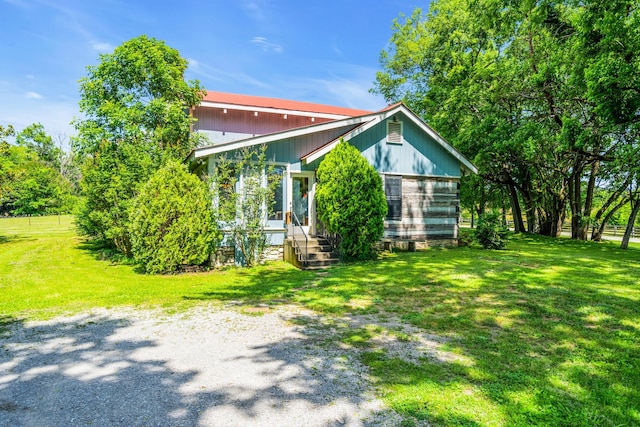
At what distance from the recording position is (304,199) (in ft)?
41.6

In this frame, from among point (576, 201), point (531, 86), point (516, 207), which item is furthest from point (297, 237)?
point (516, 207)

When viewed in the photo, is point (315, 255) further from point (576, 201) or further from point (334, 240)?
point (576, 201)

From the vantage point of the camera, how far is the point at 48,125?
178 ft

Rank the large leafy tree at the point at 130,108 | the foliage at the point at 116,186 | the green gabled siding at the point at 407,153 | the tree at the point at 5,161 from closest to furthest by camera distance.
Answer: the foliage at the point at 116,186 < the large leafy tree at the point at 130,108 < the green gabled siding at the point at 407,153 < the tree at the point at 5,161

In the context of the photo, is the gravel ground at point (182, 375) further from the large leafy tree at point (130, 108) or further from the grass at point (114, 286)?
the large leafy tree at point (130, 108)

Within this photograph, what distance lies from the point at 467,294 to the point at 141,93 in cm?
1494

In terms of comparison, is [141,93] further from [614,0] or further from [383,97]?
[383,97]

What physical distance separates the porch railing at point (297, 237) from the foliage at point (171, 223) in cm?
266

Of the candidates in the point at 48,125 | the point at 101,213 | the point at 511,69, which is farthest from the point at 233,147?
the point at 48,125

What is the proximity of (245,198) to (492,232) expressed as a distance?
986 cm

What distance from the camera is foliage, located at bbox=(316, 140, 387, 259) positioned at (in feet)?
35.5

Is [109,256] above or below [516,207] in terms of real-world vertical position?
Answer: below

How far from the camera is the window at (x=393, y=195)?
541 inches

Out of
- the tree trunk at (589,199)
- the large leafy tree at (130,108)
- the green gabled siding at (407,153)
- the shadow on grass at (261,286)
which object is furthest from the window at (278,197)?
the tree trunk at (589,199)
